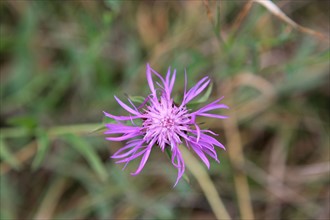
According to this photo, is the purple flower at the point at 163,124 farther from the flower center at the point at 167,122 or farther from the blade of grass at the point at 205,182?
the blade of grass at the point at 205,182

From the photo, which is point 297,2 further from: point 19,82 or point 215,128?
point 19,82

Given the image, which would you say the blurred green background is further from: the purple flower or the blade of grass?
the purple flower

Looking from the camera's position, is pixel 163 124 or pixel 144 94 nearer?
pixel 163 124

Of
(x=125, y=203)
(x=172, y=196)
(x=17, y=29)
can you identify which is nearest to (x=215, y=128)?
(x=172, y=196)

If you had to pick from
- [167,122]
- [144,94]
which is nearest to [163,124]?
[167,122]

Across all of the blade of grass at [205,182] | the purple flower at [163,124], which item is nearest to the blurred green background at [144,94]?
the blade of grass at [205,182]

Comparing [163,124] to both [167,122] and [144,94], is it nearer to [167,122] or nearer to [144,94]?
[167,122]

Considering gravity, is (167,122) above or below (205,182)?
below

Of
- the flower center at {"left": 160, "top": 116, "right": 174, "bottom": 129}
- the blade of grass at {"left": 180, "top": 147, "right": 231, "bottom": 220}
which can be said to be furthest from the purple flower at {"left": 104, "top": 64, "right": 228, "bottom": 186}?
the blade of grass at {"left": 180, "top": 147, "right": 231, "bottom": 220}
